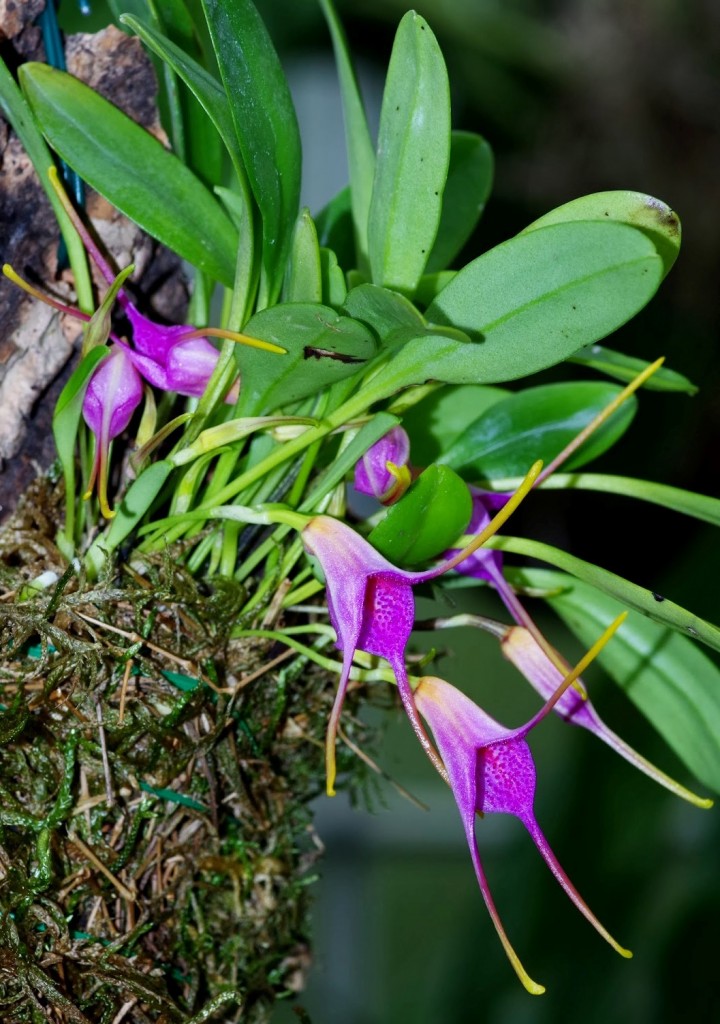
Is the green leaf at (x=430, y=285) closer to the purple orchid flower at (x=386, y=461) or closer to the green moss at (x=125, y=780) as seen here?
the purple orchid flower at (x=386, y=461)

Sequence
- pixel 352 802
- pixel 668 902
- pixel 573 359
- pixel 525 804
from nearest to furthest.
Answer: pixel 525 804 < pixel 573 359 < pixel 352 802 < pixel 668 902

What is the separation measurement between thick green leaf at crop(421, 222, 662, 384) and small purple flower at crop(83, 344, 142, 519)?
164 millimetres

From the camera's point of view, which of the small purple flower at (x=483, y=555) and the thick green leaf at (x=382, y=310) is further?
the small purple flower at (x=483, y=555)

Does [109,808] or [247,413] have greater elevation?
[247,413]

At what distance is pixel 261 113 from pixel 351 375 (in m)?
0.15

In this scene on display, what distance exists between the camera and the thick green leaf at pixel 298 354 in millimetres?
434

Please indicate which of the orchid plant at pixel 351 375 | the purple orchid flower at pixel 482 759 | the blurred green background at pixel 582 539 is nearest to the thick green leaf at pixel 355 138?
the orchid plant at pixel 351 375

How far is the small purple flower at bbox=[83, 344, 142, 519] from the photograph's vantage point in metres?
0.50

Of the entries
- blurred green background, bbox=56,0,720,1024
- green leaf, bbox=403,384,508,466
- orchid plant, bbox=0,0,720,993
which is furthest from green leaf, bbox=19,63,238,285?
blurred green background, bbox=56,0,720,1024

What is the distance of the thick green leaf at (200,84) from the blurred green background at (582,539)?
0.79m

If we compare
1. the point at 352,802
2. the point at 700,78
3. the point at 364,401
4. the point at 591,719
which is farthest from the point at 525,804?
the point at 700,78

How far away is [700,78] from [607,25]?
0.84ft

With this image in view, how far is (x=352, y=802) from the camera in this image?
30.4 inches

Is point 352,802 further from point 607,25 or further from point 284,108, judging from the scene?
point 607,25
